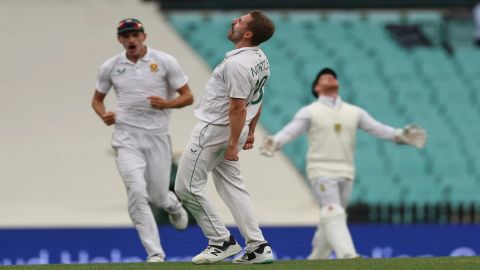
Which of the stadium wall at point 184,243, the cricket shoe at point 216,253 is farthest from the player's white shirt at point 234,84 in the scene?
the stadium wall at point 184,243

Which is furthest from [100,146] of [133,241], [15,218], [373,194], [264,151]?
[264,151]

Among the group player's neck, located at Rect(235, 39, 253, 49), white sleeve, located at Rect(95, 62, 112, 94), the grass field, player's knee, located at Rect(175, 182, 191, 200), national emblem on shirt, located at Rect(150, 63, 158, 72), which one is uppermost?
player's neck, located at Rect(235, 39, 253, 49)

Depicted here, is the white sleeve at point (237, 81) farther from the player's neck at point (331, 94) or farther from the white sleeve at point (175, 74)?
the player's neck at point (331, 94)

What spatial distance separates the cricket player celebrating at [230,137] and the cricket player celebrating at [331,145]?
2.85 metres

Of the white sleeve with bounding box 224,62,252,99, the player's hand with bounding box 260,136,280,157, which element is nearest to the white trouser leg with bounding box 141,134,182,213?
the player's hand with bounding box 260,136,280,157

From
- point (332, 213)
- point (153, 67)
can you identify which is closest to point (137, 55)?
point (153, 67)

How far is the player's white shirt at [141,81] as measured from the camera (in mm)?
11461

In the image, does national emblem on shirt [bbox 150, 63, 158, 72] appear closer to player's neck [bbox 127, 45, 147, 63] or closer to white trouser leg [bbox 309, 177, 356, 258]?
player's neck [bbox 127, 45, 147, 63]

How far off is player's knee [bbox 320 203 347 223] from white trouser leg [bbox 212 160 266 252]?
2.89 m

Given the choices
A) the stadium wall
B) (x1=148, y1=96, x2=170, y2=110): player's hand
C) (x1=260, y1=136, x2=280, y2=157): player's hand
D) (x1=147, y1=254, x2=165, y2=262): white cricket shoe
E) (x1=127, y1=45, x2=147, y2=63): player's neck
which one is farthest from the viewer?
the stadium wall

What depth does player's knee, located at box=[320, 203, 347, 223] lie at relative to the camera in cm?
1238

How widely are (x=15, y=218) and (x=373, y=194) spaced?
468 centimetres

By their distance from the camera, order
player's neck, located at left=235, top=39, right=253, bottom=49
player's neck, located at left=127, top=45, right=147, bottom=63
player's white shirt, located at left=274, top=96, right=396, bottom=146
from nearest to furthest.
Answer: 1. player's neck, located at left=235, top=39, right=253, bottom=49
2. player's neck, located at left=127, top=45, right=147, bottom=63
3. player's white shirt, located at left=274, top=96, right=396, bottom=146

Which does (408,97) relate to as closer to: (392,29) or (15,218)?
(392,29)
